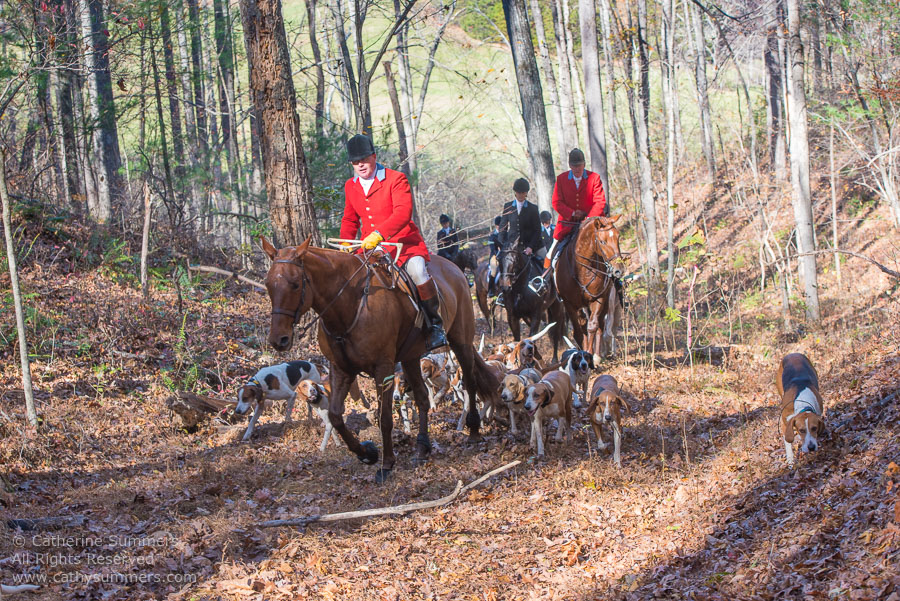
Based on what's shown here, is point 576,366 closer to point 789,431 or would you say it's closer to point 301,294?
point 789,431

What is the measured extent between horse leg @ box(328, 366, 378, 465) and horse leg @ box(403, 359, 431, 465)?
552 millimetres

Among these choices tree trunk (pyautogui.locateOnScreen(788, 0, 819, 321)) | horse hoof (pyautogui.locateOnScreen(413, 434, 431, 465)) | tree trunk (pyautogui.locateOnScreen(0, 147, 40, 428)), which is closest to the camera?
horse hoof (pyautogui.locateOnScreen(413, 434, 431, 465))

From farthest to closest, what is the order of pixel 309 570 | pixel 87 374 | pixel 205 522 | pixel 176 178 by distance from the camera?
pixel 176 178 → pixel 87 374 → pixel 205 522 → pixel 309 570

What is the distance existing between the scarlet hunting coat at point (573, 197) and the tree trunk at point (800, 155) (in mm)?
4326

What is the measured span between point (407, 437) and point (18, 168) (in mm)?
11531

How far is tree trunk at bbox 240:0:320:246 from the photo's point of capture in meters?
11.3

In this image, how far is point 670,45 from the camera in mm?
16844

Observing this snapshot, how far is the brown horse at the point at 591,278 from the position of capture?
1109 cm

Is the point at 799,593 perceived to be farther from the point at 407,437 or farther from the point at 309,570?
the point at 407,437

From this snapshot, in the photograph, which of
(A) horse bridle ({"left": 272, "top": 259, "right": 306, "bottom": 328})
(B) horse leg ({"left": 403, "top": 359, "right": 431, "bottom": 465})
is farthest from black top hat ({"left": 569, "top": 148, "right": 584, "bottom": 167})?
(A) horse bridle ({"left": 272, "top": 259, "right": 306, "bottom": 328})

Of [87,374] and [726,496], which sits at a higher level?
[87,374]

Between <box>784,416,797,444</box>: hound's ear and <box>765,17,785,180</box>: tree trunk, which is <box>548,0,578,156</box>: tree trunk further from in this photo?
<box>784,416,797,444</box>: hound's ear

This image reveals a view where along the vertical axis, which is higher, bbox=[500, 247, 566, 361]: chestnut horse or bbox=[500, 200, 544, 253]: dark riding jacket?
bbox=[500, 200, 544, 253]: dark riding jacket

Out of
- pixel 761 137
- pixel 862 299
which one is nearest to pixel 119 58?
pixel 862 299
